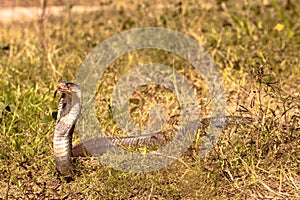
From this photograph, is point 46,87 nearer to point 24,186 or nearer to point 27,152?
point 27,152

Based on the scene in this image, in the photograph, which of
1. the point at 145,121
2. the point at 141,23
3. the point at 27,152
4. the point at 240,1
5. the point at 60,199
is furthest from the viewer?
the point at 240,1

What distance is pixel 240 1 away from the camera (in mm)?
7465

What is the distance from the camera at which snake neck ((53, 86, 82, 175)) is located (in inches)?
138

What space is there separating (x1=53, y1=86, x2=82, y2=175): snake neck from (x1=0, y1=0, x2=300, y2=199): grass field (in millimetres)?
165

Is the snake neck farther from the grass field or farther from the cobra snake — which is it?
the grass field

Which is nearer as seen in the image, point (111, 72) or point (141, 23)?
point (111, 72)

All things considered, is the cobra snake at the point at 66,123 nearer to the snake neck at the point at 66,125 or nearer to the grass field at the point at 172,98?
the snake neck at the point at 66,125

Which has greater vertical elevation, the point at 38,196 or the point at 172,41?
the point at 172,41

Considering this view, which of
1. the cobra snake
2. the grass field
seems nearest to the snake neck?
the cobra snake

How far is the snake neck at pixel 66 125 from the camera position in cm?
352

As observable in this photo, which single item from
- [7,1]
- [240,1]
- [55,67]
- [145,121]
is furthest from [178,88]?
[7,1]

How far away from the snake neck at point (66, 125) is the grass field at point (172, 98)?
17 centimetres

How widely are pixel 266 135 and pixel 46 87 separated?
2154 millimetres

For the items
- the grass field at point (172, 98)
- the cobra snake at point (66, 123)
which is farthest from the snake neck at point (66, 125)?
the grass field at point (172, 98)
